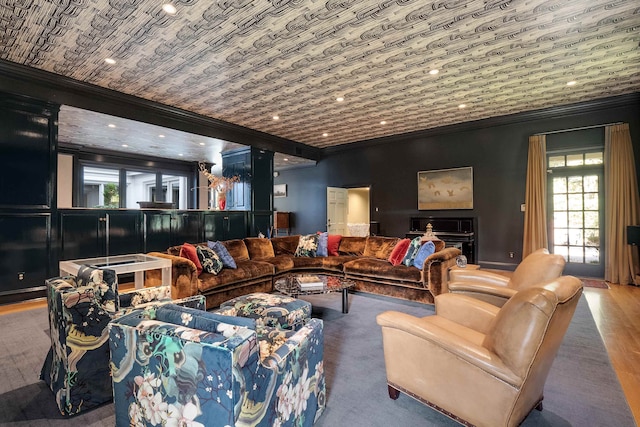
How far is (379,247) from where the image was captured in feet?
16.3

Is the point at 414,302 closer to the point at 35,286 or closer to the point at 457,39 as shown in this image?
the point at 457,39

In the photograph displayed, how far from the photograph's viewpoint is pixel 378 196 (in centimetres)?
805

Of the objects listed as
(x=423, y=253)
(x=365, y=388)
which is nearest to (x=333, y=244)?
(x=423, y=253)

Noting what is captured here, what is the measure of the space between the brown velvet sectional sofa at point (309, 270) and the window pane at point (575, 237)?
125 inches

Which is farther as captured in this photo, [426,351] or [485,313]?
[485,313]

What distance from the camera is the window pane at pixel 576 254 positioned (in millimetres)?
5633

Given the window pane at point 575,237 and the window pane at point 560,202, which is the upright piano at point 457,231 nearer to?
the window pane at point 560,202

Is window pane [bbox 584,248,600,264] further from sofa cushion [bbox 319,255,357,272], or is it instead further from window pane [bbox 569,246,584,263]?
sofa cushion [bbox 319,255,357,272]

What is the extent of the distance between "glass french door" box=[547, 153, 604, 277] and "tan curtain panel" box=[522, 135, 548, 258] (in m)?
0.23

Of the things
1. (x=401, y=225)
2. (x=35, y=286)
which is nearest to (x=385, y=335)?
(x=35, y=286)

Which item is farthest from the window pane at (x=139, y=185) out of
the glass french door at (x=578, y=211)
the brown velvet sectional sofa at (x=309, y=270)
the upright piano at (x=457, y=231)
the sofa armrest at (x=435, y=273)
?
the glass french door at (x=578, y=211)

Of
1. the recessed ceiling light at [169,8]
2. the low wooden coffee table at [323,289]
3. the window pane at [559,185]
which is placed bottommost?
the low wooden coffee table at [323,289]

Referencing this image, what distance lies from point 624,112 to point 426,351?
622 centimetres

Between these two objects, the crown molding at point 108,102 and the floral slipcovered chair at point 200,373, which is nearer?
the floral slipcovered chair at point 200,373
